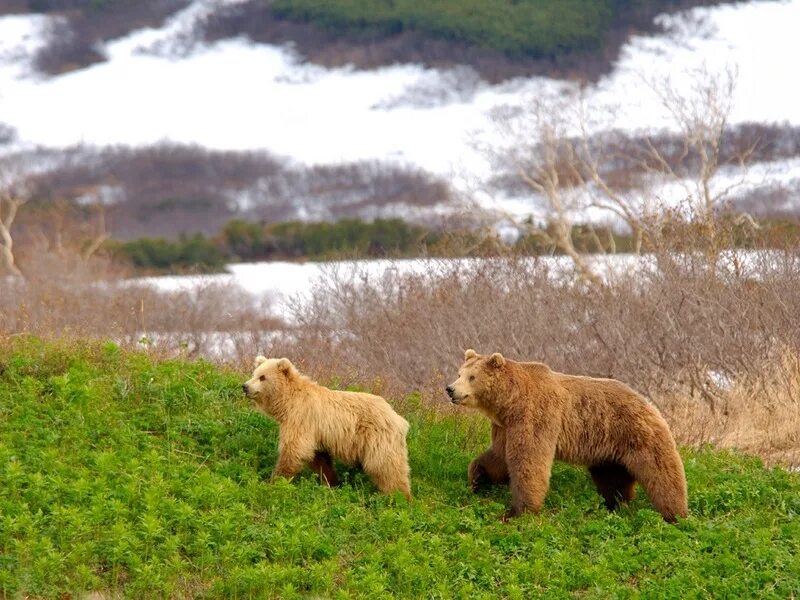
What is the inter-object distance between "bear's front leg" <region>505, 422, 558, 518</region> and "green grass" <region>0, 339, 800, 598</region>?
0.17m

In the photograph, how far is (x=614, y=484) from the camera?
32.8ft

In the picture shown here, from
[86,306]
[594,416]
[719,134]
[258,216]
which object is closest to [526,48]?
[258,216]

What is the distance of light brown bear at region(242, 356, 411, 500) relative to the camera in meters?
9.41

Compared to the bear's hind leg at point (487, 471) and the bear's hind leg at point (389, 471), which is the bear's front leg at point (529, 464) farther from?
the bear's hind leg at point (389, 471)

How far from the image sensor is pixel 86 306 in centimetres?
3284

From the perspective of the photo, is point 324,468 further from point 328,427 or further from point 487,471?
point 487,471

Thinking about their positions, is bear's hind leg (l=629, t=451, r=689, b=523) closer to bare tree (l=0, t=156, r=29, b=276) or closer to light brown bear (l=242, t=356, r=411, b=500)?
light brown bear (l=242, t=356, r=411, b=500)

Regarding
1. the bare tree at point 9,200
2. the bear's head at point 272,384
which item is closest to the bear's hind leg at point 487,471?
the bear's head at point 272,384

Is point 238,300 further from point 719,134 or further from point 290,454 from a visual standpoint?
point 290,454

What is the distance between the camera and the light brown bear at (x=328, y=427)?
9414 mm

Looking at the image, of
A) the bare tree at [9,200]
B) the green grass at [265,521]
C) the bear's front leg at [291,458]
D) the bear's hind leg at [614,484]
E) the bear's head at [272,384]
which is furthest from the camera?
the bare tree at [9,200]

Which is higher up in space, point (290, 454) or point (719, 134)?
point (719, 134)

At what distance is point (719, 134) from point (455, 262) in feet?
59.9

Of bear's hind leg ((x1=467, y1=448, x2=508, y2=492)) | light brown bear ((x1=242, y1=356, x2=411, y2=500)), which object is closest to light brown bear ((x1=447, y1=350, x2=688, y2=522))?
bear's hind leg ((x1=467, y1=448, x2=508, y2=492))
